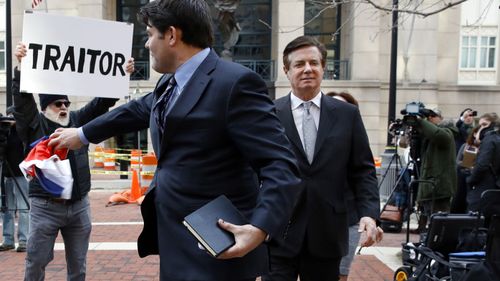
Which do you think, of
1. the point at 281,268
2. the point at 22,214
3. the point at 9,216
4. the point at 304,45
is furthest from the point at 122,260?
the point at 304,45

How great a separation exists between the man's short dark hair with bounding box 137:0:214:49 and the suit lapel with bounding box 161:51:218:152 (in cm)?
14

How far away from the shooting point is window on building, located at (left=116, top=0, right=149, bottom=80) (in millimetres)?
22234

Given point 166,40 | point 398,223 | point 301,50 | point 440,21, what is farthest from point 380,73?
point 166,40

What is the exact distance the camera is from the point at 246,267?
1.96 meters

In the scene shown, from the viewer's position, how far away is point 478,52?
2128 centimetres

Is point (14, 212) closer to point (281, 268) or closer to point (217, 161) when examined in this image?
point (281, 268)

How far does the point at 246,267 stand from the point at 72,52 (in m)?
2.56

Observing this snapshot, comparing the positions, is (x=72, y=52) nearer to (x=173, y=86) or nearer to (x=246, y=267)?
(x=173, y=86)

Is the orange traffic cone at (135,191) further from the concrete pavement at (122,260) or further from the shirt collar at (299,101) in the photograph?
the shirt collar at (299,101)

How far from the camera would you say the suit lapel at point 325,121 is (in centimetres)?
304

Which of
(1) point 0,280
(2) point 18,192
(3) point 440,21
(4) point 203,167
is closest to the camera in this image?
(4) point 203,167

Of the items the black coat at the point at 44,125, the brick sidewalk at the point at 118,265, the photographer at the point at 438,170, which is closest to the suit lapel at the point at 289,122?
the black coat at the point at 44,125

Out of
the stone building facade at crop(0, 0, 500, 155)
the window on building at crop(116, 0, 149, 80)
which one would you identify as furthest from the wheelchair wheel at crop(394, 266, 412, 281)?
the window on building at crop(116, 0, 149, 80)

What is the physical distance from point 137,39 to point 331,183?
844 inches
